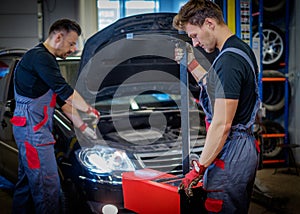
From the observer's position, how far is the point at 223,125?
1785 millimetres

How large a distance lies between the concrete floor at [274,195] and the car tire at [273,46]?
1411 mm

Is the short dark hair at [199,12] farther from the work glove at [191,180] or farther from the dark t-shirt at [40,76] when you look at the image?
the dark t-shirt at [40,76]

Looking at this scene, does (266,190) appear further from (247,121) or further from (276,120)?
(247,121)

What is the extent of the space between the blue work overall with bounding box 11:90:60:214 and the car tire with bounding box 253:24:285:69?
3.38m

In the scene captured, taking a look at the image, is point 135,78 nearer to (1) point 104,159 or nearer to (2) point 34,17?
(1) point 104,159

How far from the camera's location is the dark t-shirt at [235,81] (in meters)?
1.76

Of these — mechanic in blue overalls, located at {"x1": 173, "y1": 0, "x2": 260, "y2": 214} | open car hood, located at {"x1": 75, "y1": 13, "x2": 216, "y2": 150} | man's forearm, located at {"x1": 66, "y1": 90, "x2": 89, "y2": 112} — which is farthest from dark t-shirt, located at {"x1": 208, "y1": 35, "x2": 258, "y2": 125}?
man's forearm, located at {"x1": 66, "y1": 90, "x2": 89, "y2": 112}

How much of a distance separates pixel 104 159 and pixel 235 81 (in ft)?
4.25

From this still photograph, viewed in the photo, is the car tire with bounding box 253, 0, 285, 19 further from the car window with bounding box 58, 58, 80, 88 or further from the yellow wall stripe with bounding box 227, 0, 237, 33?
the car window with bounding box 58, 58, 80, 88

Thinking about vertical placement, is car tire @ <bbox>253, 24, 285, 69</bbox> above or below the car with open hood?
above

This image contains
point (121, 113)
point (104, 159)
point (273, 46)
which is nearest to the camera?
point (104, 159)

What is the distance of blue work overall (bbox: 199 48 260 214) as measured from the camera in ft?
6.20

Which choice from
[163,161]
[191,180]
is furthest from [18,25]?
[191,180]

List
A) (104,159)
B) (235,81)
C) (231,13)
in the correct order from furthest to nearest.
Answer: (231,13) < (104,159) < (235,81)
